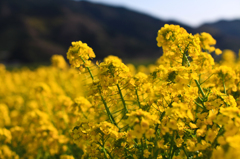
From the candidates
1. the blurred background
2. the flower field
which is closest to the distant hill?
the blurred background

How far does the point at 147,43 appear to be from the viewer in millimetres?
41875

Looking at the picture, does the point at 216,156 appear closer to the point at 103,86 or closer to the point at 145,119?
the point at 145,119

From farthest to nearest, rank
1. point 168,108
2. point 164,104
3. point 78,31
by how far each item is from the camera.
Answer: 1. point 78,31
2. point 164,104
3. point 168,108

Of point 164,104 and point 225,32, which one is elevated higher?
point 225,32

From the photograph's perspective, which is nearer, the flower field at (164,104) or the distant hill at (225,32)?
the flower field at (164,104)

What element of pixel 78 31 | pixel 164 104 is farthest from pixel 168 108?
pixel 78 31

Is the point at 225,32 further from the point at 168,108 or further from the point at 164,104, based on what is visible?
the point at 168,108

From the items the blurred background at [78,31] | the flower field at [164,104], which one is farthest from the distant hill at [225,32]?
the flower field at [164,104]

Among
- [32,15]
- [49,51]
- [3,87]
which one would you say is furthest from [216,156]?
[32,15]

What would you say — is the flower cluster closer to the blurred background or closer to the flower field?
the flower field

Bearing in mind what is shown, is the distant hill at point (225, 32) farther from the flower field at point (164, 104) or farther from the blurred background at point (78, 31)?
the flower field at point (164, 104)

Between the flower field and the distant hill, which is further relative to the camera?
the distant hill

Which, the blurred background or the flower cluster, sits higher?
the blurred background

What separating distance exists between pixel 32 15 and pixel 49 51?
22692 mm
